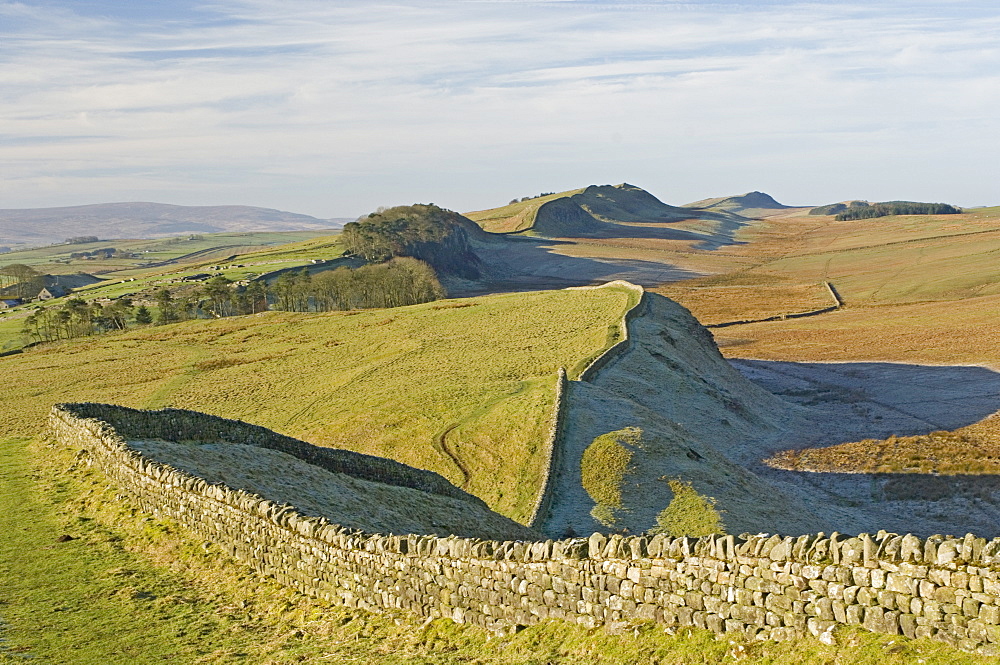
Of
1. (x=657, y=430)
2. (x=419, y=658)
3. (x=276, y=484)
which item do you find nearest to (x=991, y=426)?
(x=657, y=430)

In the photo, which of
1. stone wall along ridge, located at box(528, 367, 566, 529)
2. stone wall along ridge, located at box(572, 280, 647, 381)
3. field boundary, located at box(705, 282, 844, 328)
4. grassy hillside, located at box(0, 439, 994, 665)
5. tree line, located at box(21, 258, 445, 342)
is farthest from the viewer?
field boundary, located at box(705, 282, 844, 328)

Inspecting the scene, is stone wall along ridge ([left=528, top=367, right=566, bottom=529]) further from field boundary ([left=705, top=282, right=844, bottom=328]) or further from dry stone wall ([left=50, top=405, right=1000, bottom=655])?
field boundary ([left=705, top=282, right=844, bottom=328])

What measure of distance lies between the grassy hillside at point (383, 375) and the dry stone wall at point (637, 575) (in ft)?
60.6

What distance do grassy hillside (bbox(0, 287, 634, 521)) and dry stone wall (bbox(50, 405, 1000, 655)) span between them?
18457mm

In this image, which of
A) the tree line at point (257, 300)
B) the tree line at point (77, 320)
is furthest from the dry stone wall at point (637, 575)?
the tree line at point (257, 300)

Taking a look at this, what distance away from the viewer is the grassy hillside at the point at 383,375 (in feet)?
140

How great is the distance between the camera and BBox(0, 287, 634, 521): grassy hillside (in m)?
42.6

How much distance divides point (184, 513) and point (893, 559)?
14.2m

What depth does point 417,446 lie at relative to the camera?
43000 millimetres

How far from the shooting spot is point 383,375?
58.6 metres

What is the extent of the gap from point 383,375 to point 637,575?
155ft

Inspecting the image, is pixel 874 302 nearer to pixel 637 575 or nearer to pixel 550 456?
pixel 550 456

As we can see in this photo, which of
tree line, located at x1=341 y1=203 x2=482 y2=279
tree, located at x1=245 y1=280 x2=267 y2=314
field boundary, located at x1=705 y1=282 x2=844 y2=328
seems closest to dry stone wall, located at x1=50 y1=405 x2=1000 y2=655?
tree, located at x1=245 y1=280 x2=267 y2=314

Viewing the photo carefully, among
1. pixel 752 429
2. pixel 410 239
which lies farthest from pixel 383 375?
pixel 410 239
